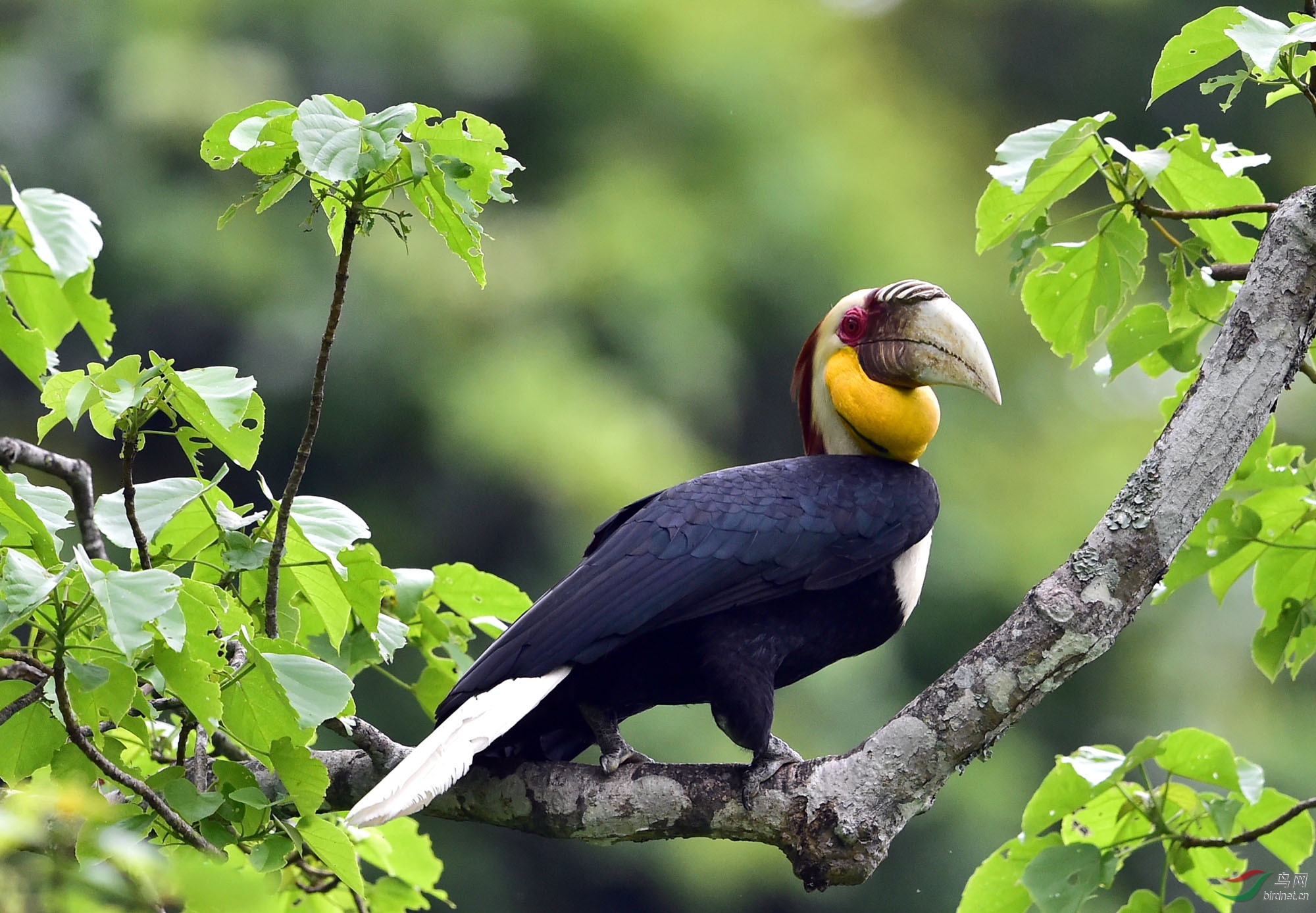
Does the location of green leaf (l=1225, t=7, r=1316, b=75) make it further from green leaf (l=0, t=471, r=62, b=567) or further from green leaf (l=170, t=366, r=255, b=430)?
green leaf (l=0, t=471, r=62, b=567)

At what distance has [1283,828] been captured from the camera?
202 centimetres

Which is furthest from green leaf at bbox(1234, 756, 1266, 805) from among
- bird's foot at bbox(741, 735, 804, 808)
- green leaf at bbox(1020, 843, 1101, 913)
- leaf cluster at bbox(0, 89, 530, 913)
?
leaf cluster at bbox(0, 89, 530, 913)

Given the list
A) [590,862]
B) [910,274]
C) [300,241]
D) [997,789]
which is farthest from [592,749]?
[910,274]

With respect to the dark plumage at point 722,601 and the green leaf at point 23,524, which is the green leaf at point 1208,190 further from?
the green leaf at point 23,524

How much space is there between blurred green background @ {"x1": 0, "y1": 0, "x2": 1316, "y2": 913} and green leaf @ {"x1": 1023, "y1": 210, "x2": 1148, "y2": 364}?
4043 mm

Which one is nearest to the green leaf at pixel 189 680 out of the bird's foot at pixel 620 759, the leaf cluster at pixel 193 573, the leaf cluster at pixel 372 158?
the leaf cluster at pixel 193 573

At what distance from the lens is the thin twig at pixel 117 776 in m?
1.49

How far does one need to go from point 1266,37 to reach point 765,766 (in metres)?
1.29

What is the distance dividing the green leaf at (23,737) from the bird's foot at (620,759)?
2.74 feet

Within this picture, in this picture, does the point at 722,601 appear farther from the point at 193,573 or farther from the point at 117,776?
the point at 117,776

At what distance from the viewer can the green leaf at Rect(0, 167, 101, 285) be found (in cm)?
129

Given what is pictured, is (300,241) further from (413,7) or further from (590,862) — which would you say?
(590,862)

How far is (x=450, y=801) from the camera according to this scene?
2.13 m

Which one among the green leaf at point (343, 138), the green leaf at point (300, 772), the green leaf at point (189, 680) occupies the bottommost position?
the green leaf at point (300, 772)
